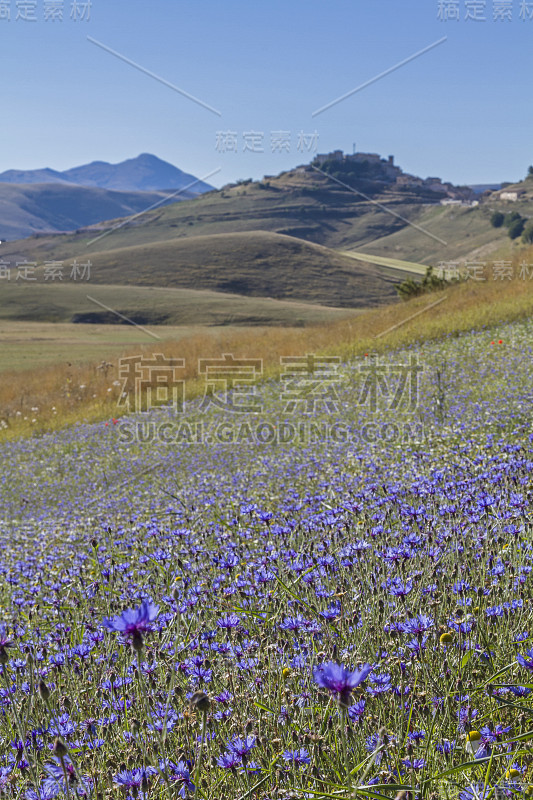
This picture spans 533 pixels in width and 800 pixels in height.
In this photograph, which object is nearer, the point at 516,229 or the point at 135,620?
the point at 135,620

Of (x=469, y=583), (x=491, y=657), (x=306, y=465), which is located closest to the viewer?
(x=491, y=657)

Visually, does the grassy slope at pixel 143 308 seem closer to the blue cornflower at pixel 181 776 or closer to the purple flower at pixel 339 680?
the blue cornflower at pixel 181 776

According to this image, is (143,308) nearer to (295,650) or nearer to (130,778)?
(295,650)

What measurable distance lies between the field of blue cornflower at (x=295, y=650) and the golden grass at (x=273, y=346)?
38.3 ft

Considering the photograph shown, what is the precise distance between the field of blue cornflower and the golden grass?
11670 millimetres

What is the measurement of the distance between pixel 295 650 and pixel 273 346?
2048 cm

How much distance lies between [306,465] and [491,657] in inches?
183

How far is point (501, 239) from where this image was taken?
18062cm

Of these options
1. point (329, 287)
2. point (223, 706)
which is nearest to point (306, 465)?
point (223, 706)

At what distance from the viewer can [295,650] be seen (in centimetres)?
264

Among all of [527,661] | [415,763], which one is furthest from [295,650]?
[527,661]

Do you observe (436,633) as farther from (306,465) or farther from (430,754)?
(306,465)

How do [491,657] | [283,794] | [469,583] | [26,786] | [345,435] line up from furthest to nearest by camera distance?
1. [345,435]
2. [469,583]
3. [491,657]
4. [26,786]
5. [283,794]

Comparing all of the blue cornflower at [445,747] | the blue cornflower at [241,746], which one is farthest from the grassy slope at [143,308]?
the blue cornflower at [241,746]
